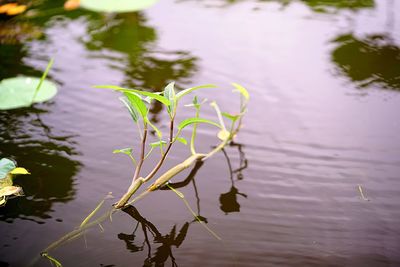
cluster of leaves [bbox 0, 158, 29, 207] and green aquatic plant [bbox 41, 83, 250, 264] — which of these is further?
cluster of leaves [bbox 0, 158, 29, 207]

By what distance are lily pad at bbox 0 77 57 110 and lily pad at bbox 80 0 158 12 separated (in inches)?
Answer: 25.3

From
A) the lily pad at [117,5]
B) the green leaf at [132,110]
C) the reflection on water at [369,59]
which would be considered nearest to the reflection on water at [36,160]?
the green leaf at [132,110]

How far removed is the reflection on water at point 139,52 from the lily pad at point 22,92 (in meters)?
0.25

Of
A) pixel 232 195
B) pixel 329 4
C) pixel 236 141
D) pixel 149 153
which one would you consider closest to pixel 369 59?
pixel 329 4

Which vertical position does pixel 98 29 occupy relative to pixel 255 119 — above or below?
above

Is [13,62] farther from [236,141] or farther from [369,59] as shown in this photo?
[369,59]

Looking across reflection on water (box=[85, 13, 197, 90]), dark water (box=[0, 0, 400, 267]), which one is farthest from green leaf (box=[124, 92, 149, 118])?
reflection on water (box=[85, 13, 197, 90])

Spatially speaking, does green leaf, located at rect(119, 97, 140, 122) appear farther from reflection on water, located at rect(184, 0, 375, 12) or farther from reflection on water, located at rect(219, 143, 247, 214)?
reflection on water, located at rect(184, 0, 375, 12)

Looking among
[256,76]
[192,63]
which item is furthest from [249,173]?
[192,63]

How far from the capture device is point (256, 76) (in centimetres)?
124

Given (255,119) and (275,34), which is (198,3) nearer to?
(275,34)

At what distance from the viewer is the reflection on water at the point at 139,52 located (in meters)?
1.25

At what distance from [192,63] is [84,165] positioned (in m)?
0.61

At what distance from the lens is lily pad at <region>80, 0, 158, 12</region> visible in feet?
5.64
